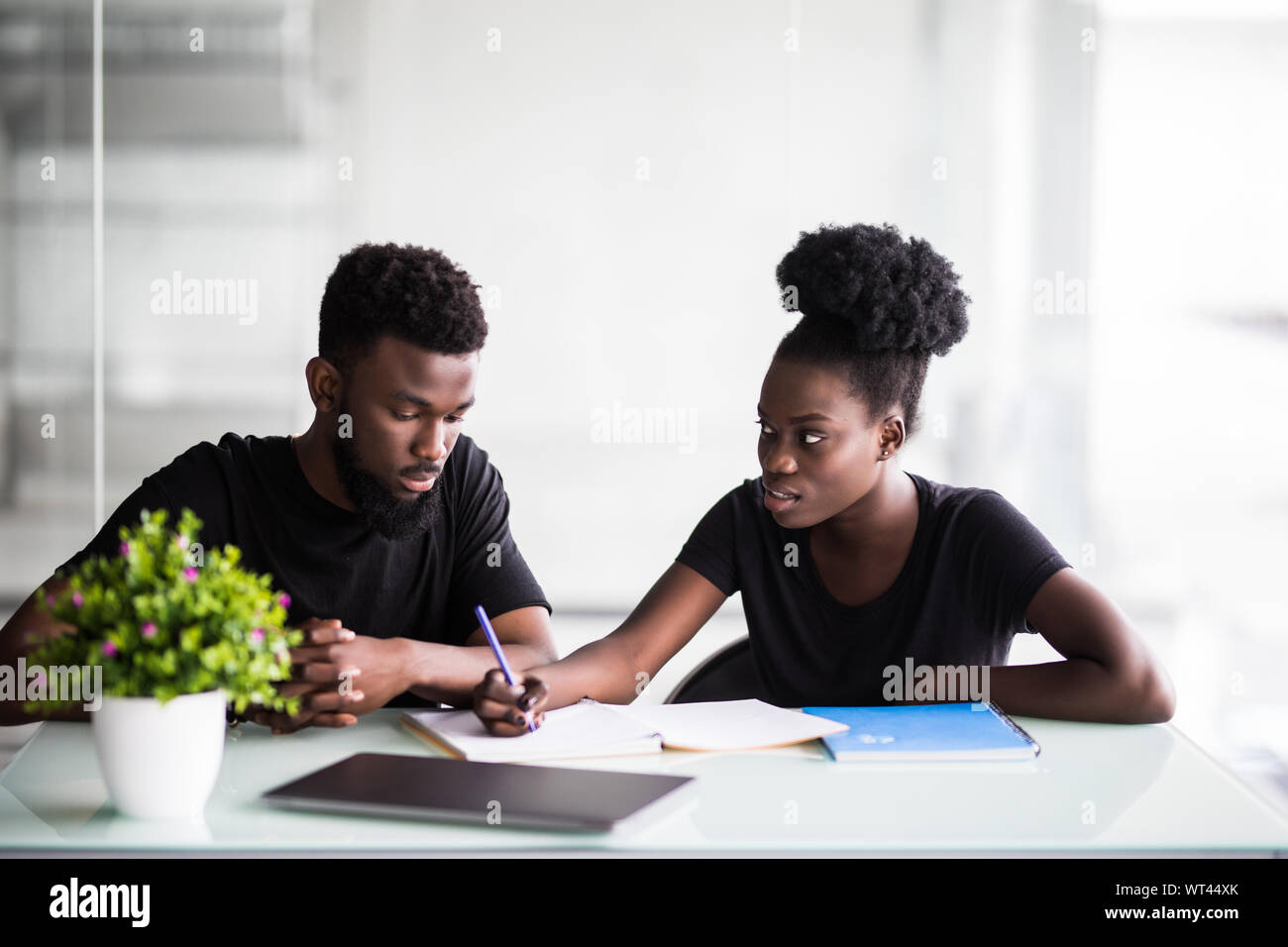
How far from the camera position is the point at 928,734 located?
1.45 metres

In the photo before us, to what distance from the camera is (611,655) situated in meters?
1.80

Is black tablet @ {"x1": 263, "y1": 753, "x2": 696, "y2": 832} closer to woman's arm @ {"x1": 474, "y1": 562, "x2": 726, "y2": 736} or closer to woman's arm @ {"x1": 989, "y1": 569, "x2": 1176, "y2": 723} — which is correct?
woman's arm @ {"x1": 474, "y1": 562, "x2": 726, "y2": 736}

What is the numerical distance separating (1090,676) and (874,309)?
0.62m

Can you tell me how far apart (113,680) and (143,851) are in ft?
0.52

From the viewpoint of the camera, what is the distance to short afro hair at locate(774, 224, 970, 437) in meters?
1.85

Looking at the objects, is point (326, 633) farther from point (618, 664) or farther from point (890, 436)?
point (890, 436)

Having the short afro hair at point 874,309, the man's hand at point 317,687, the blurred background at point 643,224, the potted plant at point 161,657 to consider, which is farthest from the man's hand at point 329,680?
the blurred background at point 643,224

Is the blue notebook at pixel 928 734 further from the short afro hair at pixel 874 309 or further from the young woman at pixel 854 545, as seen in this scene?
the short afro hair at pixel 874 309

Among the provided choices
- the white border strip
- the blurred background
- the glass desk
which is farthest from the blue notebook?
the white border strip

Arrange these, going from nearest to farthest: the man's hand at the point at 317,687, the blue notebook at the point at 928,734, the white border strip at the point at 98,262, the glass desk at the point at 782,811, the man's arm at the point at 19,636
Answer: the glass desk at the point at 782,811 → the blue notebook at the point at 928,734 → the man's hand at the point at 317,687 → the man's arm at the point at 19,636 → the white border strip at the point at 98,262

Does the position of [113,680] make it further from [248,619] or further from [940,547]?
[940,547]

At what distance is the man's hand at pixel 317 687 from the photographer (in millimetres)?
1496

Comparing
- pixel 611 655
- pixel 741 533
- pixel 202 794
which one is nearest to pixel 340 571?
pixel 611 655

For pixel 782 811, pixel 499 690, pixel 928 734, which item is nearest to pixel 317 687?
pixel 499 690
